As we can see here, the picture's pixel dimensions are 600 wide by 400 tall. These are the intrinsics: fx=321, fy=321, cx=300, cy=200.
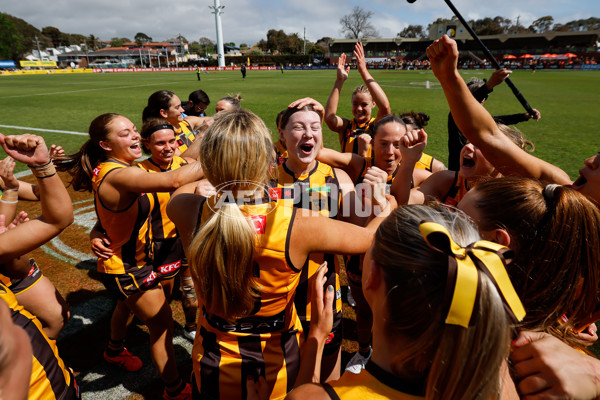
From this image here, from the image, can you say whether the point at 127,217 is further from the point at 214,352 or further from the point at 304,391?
the point at 304,391

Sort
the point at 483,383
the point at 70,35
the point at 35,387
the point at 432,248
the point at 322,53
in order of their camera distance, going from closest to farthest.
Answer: the point at 483,383
the point at 432,248
the point at 35,387
the point at 322,53
the point at 70,35

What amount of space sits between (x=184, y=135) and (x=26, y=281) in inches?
146

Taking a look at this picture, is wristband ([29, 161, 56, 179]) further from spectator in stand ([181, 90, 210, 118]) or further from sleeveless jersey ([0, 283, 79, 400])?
spectator in stand ([181, 90, 210, 118])

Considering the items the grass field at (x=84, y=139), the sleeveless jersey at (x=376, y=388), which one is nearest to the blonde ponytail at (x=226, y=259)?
the sleeveless jersey at (x=376, y=388)

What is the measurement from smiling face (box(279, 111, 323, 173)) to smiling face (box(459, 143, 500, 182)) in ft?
4.26

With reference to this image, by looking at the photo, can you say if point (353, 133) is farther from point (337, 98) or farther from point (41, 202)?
point (41, 202)

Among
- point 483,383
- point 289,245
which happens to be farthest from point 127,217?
point 483,383

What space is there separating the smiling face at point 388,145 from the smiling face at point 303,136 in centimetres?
90

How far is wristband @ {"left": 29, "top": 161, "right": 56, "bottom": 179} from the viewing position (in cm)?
201

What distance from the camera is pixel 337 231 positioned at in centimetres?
173

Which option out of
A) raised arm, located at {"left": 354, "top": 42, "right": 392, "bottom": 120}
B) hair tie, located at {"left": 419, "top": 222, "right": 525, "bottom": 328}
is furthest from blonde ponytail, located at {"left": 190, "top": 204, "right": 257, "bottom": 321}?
raised arm, located at {"left": 354, "top": 42, "right": 392, "bottom": 120}

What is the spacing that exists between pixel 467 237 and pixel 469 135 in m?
1.09

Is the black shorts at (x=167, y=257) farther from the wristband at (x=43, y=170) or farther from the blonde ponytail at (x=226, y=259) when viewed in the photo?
the blonde ponytail at (x=226, y=259)

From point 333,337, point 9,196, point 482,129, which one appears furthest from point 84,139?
point 482,129
